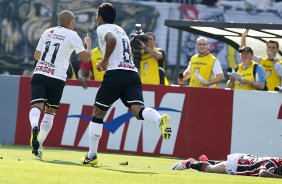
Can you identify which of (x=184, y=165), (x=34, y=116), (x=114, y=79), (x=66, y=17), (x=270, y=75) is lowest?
(x=184, y=165)

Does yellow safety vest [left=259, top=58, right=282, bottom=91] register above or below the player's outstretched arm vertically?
above

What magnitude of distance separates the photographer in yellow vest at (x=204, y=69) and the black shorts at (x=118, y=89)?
523cm

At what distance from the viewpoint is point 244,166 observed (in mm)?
12766

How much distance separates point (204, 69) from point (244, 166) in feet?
20.3

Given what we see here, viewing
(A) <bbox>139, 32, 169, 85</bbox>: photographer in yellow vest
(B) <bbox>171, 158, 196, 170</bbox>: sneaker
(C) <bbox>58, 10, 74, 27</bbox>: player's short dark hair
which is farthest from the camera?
(A) <bbox>139, 32, 169, 85</bbox>: photographer in yellow vest

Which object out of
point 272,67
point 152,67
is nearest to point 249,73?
point 272,67

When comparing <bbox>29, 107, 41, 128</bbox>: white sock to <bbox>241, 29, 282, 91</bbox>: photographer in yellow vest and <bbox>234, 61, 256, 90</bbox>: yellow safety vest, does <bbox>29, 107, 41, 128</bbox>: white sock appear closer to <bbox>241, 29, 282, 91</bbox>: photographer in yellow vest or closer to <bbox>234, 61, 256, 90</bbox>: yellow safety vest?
<bbox>234, 61, 256, 90</bbox>: yellow safety vest

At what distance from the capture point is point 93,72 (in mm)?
19234

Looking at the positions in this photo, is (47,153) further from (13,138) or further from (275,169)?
(275,169)

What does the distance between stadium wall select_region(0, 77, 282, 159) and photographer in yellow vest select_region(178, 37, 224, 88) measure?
729 mm

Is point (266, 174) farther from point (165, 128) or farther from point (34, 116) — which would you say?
point (34, 116)

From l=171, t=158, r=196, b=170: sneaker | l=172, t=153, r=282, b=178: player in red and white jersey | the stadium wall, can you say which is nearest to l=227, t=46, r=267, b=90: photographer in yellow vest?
the stadium wall

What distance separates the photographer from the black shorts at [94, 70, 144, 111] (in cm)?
1355

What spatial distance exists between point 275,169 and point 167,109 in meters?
5.84
